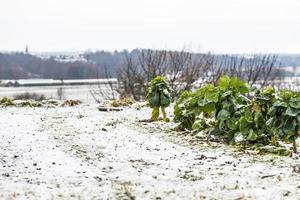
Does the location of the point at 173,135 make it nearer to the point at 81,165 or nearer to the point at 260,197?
the point at 81,165

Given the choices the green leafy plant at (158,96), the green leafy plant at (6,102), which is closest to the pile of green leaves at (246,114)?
the green leafy plant at (158,96)

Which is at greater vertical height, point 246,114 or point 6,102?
point 246,114

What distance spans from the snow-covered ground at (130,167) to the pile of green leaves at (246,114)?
51cm

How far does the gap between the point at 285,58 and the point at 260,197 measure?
117 m

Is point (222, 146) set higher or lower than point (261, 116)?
lower

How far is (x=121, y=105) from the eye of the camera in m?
19.1

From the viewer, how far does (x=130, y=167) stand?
7.73 meters

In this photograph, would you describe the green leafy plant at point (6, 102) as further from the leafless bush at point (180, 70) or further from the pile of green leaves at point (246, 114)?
the leafless bush at point (180, 70)

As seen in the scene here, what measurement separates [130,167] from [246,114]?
3.10m

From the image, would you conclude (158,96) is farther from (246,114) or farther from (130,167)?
(130,167)

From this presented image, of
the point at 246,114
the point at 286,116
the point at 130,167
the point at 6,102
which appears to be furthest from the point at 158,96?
the point at 6,102

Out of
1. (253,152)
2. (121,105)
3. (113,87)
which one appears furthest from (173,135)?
(113,87)

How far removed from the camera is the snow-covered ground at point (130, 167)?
616cm

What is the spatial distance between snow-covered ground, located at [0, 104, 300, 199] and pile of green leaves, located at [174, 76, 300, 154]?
20.0 inches
